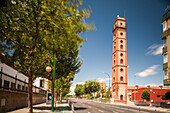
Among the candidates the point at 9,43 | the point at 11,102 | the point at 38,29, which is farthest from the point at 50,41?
the point at 11,102

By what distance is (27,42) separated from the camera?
33.5 feet

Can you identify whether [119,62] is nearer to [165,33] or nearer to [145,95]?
[145,95]

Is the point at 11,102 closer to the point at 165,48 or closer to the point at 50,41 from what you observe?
the point at 50,41

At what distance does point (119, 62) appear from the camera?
2601 inches

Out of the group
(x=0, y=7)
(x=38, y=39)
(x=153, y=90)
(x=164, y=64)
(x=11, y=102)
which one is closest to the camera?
(x=0, y=7)

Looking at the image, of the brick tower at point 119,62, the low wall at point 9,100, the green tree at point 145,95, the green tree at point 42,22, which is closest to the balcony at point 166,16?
the green tree at point 145,95

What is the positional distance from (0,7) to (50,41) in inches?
118

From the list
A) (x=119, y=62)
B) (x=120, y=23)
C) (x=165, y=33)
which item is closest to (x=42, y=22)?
(x=165, y=33)

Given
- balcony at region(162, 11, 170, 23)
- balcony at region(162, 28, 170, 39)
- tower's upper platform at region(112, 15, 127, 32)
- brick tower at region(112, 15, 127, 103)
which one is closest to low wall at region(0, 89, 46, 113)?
balcony at region(162, 28, 170, 39)

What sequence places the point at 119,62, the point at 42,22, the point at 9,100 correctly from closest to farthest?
the point at 42,22, the point at 9,100, the point at 119,62

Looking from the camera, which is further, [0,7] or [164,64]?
[164,64]

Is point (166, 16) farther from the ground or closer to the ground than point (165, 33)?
farther from the ground

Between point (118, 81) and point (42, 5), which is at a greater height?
point (42, 5)

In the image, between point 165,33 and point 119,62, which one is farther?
point 119,62
